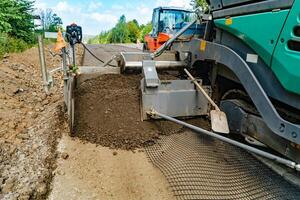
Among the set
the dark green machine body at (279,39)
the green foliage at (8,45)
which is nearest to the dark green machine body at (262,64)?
the dark green machine body at (279,39)

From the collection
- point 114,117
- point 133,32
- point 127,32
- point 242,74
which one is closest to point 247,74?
point 242,74

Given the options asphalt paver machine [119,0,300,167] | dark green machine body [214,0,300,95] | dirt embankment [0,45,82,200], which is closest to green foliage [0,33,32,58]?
dirt embankment [0,45,82,200]

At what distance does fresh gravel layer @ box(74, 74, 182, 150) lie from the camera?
377 centimetres

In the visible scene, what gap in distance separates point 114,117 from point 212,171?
1504mm

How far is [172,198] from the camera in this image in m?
2.72

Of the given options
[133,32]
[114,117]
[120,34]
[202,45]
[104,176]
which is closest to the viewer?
[104,176]

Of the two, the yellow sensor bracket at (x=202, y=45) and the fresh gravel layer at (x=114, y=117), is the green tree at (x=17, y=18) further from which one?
the yellow sensor bracket at (x=202, y=45)

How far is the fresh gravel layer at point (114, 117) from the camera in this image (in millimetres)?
3770

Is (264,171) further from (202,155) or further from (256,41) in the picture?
(256,41)

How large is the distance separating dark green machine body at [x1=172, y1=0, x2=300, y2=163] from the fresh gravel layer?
1051mm

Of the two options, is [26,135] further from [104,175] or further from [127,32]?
[127,32]

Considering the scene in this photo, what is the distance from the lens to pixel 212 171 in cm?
312

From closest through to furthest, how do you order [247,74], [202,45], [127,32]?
1. [247,74]
2. [202,45]
3. [127,32]

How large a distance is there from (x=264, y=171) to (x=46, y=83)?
12.7ft
